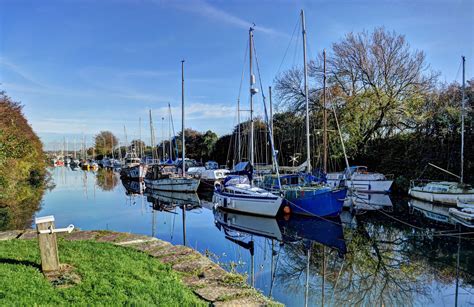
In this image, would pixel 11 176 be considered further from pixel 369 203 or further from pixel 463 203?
pixel 463 203

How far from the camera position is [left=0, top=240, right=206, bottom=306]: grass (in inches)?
179

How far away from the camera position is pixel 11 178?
77.9 ft

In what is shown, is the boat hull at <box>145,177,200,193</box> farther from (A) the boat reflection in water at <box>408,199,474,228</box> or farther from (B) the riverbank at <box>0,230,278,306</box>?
(B) the riverbank at <box>0,230,278,306</box>

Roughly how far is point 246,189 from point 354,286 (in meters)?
11.2

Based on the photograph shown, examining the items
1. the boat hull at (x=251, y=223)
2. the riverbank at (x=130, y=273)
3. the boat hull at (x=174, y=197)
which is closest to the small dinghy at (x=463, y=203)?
the boat hull at (x=251, y=223)

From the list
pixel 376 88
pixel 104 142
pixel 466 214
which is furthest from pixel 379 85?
pixel 104 142

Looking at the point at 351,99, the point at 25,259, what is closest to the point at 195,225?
the point at 25,259

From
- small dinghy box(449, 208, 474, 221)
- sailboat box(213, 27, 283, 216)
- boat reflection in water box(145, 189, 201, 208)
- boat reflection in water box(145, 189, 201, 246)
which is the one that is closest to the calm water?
boat reflection in water box(145, 189, 201, 246)

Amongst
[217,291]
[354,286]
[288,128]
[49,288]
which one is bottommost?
[354,286]

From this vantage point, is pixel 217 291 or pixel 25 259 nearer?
pixel 217 291

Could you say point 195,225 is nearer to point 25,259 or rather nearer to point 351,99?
point 25,259

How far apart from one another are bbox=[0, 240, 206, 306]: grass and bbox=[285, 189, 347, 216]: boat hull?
38.7 ft

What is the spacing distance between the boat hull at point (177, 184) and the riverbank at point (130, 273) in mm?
20838

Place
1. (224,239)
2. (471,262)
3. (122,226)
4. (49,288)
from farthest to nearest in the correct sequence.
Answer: (122,226) < (224,239) < (471,262) < (49,288)
